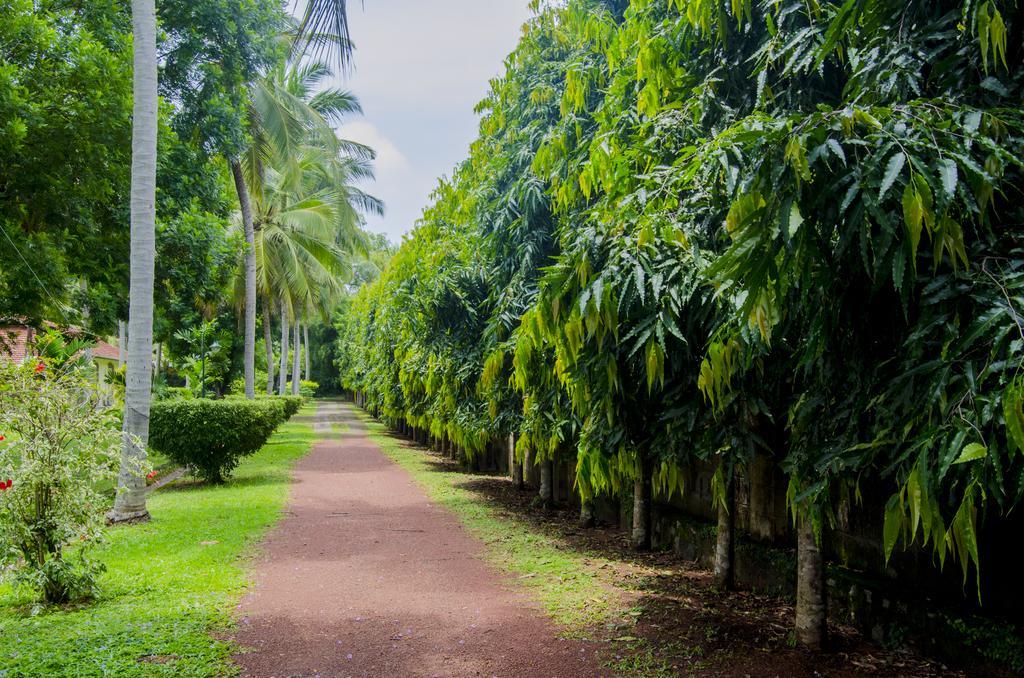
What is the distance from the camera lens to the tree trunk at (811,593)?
438 cm

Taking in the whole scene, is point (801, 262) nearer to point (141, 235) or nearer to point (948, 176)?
point (948, 176)

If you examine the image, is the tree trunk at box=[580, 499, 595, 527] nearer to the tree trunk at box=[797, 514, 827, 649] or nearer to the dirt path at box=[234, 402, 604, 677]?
the dirt path at box=[234, 402, 604, 677]

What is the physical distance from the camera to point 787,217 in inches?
100

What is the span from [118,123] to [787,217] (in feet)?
33.2

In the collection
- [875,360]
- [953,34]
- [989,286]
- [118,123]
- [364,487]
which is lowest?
[364,487]

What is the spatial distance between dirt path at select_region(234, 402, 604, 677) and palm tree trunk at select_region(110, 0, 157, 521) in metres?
2.12

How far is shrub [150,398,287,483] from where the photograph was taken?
11664 millimetres

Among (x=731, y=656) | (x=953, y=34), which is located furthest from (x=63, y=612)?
(x=953, y=34)

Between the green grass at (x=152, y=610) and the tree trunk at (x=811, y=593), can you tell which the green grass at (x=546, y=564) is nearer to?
the tree trunk at (x=811, y=593)

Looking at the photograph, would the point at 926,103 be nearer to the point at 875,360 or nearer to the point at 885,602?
the point at 875,360

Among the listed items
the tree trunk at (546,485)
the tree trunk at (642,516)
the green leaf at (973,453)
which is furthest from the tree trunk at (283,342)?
the green leaf at (973,453)

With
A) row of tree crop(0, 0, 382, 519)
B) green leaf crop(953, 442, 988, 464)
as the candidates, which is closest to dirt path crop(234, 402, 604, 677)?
row of tree crop(0, 0, 382, 519)

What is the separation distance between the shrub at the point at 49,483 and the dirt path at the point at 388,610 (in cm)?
131

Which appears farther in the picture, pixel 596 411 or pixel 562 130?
→ pixel 562 130
